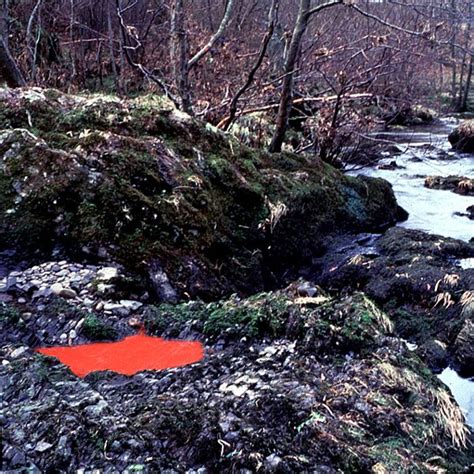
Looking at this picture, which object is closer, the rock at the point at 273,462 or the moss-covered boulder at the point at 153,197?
the rock at the point at 273,462

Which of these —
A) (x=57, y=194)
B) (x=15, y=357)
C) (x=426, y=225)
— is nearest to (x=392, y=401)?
(x=15, y=357)

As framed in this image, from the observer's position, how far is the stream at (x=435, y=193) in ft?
13.3

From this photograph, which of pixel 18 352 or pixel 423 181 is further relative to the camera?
pixel 423 181

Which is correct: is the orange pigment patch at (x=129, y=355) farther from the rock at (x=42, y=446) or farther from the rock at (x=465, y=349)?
the rock at (x=465, y=349)

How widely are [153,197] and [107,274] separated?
3.53 feet

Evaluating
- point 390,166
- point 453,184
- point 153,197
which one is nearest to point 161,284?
point 153,197

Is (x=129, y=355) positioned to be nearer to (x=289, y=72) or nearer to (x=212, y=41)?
(x=289, y=72)

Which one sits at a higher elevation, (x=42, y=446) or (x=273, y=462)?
(x=42, y=446)

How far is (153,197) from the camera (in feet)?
15.7

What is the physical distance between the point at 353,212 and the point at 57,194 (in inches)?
168

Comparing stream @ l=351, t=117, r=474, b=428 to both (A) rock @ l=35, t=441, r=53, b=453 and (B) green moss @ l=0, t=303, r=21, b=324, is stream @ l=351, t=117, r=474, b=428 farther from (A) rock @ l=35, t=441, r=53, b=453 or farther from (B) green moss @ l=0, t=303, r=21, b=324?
(B) green moss @ l=0, t=303, r=21, b=324

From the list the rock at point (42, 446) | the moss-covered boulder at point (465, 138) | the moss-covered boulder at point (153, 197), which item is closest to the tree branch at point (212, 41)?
the moss-covered boulder at point (153, 197)

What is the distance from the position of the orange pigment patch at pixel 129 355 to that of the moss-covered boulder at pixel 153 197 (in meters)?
0.86

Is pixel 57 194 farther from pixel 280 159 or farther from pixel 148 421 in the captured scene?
pixel 280 159
